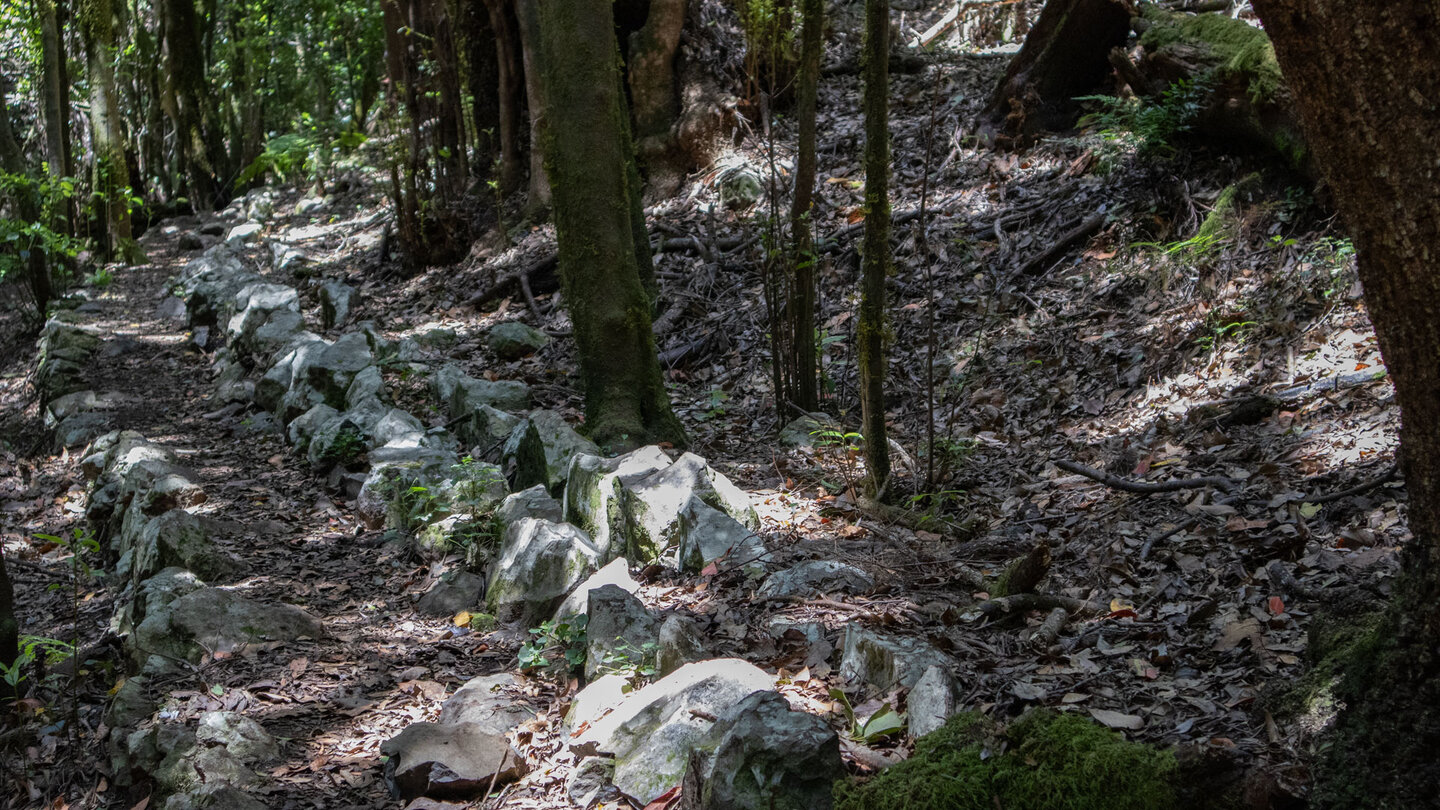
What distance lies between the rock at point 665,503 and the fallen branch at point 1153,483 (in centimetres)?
147

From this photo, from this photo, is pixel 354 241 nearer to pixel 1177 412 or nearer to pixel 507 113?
pixel 507 113

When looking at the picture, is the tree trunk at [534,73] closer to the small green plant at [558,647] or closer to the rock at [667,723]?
the small green plant at [558,647]

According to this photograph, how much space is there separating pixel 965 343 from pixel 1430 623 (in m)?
4.47

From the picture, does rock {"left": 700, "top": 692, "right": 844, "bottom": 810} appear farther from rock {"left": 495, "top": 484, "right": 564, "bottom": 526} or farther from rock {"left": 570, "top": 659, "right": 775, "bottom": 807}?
rock {"left": 495, "top": 484, "right": 564, "bottom": 526}

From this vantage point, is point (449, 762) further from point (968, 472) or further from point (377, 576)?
point (968, 472)

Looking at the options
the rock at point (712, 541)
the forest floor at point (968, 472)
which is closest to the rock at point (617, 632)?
the forest floor at point (968, 472)

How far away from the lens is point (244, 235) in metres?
14.0

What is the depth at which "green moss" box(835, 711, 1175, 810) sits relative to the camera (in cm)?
193

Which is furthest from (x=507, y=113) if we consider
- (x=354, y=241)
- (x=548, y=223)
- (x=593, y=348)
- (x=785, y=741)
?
(x=785, y=741)

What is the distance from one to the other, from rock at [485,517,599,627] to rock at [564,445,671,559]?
0.44 ft

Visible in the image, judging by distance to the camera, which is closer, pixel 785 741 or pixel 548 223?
pixel 785 741

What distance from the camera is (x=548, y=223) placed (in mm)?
9484

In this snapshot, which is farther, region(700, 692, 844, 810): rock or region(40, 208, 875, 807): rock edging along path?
region(40, 208, 875, 807): rock edging along path

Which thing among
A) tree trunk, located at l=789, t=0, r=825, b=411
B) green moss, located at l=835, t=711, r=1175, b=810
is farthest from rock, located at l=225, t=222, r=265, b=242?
green moss, located at l=835, t=711, r=1175, b=810
